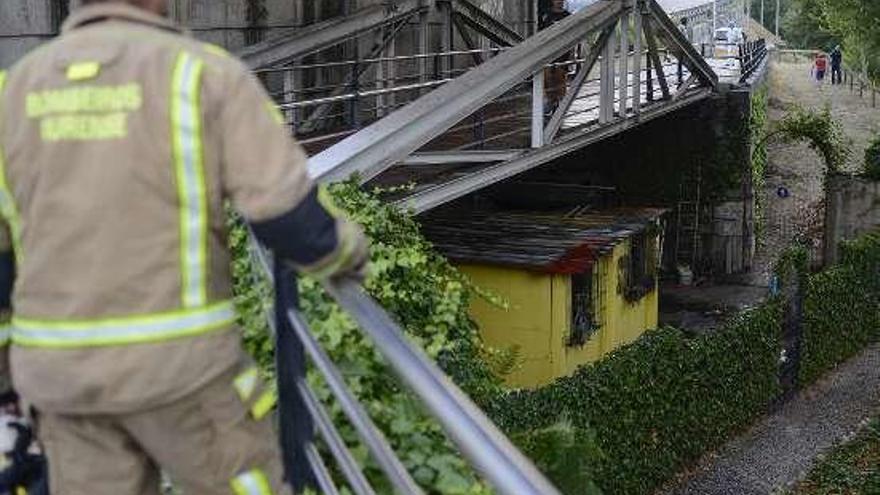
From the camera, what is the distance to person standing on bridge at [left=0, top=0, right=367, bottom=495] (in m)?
2.16

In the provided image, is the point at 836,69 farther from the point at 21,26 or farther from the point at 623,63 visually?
the point at 21,26

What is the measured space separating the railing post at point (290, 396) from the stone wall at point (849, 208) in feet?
70.4

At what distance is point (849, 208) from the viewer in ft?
76.0

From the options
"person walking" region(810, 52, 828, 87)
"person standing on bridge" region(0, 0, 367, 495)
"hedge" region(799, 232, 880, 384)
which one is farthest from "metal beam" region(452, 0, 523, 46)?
"person walking" region(810, 52, 828, 87)

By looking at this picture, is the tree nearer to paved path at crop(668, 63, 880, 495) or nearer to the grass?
paved path at crop(668, 63, 880, 495)

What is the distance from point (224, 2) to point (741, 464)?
8.58 metres

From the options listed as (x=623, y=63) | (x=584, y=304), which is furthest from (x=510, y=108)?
(x=584, y=304)

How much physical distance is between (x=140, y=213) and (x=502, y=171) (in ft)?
31.5

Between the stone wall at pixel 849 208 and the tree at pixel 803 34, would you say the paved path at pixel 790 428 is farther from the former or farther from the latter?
the tree at pixel 803 34

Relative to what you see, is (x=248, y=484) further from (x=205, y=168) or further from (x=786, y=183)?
(x=786, y=183)

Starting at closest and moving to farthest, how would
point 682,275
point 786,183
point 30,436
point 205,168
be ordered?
1. point 205,168
2. point 30,436
3. point 682,275
4. point 786,183

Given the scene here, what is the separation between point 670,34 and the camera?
57.8 ft

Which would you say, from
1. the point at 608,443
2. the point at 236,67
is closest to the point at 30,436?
the point at 236,67

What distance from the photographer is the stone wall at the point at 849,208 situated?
22.8m
